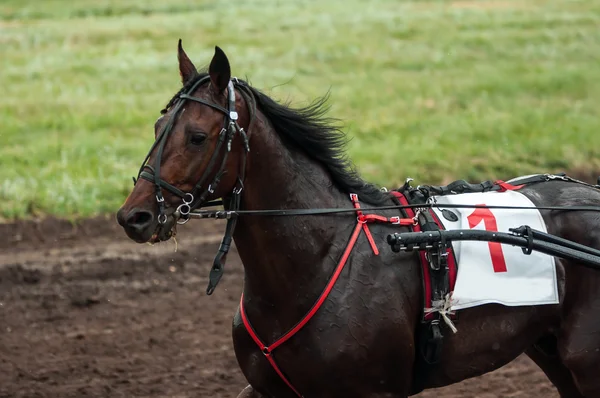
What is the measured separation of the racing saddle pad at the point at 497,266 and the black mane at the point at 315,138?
407 mm

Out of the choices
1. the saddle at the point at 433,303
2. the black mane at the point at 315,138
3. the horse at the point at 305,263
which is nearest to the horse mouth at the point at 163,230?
the horse at the point at 305,263

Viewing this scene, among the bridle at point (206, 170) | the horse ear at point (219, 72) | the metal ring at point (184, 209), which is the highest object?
the horse ear at point (219, 72)

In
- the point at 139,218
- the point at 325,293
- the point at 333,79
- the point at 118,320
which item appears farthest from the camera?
the point at 333,79

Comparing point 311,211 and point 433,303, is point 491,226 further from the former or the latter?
point 311,211

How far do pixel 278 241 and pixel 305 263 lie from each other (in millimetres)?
175

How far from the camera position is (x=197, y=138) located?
168 inches

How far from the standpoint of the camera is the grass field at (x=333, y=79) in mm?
12234

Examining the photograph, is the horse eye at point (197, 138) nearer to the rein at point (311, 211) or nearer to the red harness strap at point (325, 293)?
the rein at point (311, 211)

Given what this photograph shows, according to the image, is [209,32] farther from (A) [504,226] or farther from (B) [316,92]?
(A) [504,226]

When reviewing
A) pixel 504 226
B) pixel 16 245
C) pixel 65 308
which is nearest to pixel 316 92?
pixel 16 245

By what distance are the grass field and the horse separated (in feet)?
18.2

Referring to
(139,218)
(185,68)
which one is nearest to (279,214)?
(139,218)

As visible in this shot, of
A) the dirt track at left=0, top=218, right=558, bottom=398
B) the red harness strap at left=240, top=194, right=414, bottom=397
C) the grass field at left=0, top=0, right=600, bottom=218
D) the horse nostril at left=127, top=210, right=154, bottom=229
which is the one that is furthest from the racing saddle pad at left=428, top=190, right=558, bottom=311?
the grass field at left=0, top=0, right=600, bottom=218

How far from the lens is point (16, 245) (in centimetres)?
962
